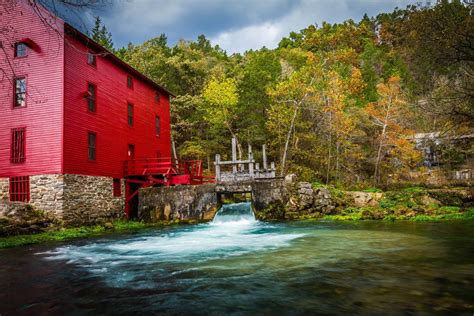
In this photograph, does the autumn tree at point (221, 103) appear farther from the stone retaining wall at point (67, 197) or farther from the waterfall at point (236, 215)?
the stone retaining wall at point (67, 197)

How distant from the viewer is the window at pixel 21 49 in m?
16.5

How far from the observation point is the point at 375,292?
4.89m

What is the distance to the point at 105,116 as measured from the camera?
1891 centimetres

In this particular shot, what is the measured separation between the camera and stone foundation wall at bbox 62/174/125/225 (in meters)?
15.6

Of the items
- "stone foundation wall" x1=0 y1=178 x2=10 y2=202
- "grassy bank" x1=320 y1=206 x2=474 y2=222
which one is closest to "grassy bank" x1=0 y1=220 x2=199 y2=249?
"stone foundation wall" x1=0 y1=178 x2=10 y2=202

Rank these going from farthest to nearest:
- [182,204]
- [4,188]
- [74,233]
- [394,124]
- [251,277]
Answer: [394,124]
[182,204]
[4,188]
[74,233]
[251,277]

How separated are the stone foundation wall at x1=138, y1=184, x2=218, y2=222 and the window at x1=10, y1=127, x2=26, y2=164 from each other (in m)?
6.68

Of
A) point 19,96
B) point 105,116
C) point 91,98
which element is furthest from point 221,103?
point 19,96

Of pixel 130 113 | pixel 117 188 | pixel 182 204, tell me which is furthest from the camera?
pixel 130 113

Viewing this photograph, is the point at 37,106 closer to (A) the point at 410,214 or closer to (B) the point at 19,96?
(B) the point at 19,96

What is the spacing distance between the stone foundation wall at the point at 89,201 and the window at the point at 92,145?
1.14m

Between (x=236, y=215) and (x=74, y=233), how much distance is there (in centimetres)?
786

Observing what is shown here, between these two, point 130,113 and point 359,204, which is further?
point 130,113

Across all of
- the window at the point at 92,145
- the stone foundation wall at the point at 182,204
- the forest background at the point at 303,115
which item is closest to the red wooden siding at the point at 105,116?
the window at the point at 92,145
